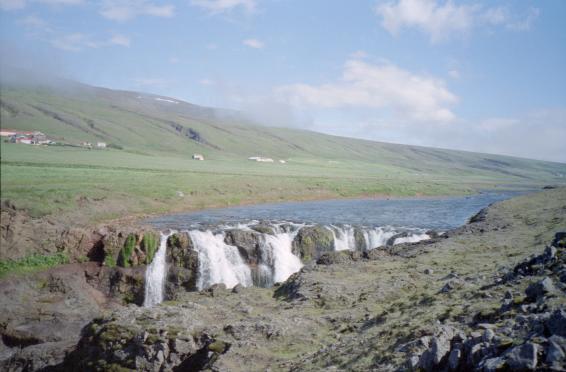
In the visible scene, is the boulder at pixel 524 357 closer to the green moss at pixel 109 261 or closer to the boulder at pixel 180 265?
the boulder at pixel 180 265

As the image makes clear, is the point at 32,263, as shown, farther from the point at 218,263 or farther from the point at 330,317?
the point at 330,317

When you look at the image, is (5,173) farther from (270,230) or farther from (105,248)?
(270,230)

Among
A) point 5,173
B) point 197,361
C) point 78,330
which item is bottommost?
point 78,330

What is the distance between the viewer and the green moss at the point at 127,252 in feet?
103

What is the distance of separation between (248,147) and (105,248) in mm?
149832

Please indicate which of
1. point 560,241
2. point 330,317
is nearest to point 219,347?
point 330,317

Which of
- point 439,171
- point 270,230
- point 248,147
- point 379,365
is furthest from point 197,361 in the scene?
point 439,171

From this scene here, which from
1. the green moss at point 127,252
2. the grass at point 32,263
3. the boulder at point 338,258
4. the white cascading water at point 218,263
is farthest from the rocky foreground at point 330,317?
the white cascading water at point 218,263

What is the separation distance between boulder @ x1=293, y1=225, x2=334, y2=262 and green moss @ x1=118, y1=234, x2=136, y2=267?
14.5 m

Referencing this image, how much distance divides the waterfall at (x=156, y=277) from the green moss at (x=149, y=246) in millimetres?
323

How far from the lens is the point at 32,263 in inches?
1094

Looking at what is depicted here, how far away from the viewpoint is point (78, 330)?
2320cm

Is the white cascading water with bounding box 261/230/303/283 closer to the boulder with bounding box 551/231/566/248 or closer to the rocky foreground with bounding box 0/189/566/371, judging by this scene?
the rocky foreground with bounding box 0/189/566/371

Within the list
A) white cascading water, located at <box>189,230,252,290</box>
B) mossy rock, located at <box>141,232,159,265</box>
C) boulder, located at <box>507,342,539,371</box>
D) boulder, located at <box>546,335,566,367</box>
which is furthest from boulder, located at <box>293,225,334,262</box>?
boulder, located at <box>546,335,566,367</box>
